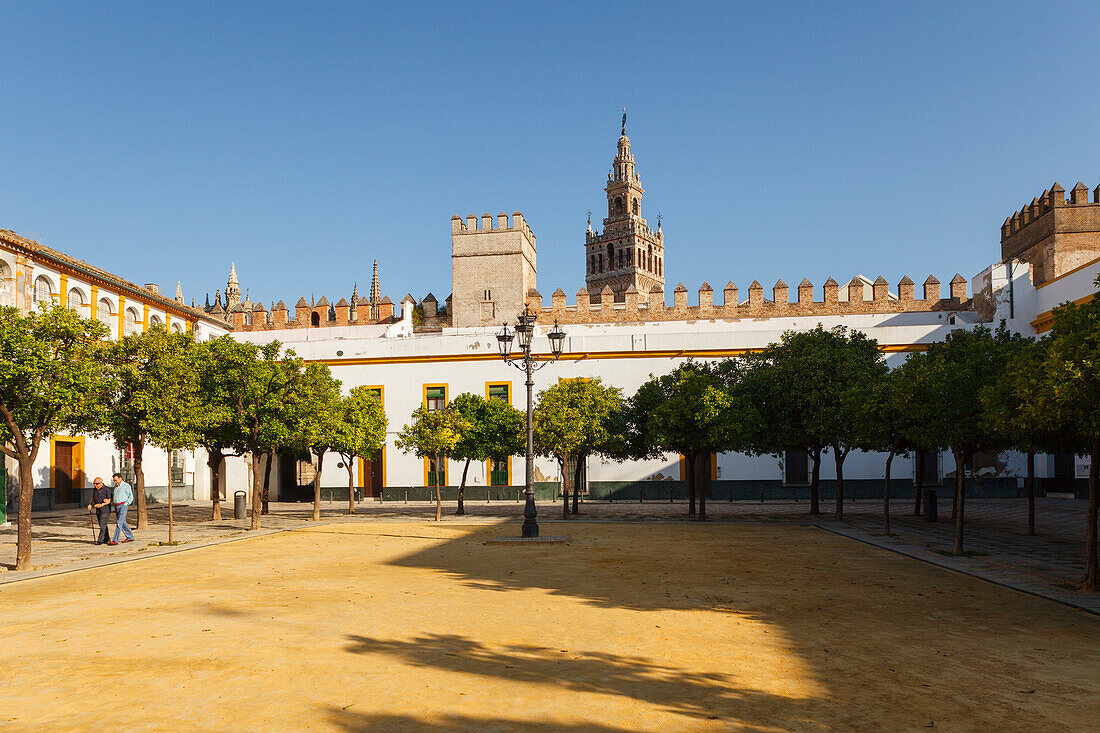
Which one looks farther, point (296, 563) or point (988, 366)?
point (988, 366)

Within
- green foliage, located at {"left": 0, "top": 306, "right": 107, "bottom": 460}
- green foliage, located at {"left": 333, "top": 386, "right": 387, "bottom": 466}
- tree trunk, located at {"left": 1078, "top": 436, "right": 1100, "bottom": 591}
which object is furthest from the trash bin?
green foliage, located at {"left": 0, "top": 306, "right": 107, "bottom": 460}

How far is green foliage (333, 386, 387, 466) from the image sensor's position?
83.3 feet

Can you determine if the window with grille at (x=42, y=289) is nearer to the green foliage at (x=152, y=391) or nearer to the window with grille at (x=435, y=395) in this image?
the green foliage at (x=152, y=391)

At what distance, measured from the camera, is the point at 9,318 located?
13.4 meters

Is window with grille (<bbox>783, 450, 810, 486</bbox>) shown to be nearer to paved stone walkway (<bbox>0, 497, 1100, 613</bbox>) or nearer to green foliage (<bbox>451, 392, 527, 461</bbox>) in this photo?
paved stone walkway (<bbox>0, 497, 1100, 613</bbox>)

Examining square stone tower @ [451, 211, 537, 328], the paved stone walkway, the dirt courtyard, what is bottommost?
the paved stone walkway

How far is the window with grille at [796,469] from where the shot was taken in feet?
116

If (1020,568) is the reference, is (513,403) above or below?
above

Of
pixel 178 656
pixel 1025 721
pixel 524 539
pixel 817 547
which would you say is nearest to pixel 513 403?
pixel 524 539

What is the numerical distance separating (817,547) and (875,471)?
20320 mm

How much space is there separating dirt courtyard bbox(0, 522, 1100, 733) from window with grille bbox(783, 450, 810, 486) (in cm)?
2217

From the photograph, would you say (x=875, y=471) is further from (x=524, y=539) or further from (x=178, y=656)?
(x=178, y=656)

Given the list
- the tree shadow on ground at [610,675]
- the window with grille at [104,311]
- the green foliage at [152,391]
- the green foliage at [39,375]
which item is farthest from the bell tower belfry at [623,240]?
the tree shadow on ground at [610,675]

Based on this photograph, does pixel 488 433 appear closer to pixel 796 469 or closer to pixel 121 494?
pixel 121 494
